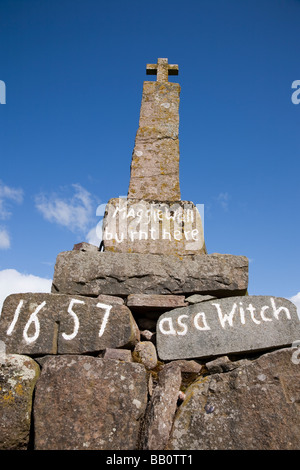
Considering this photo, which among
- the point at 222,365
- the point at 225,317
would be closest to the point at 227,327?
the point at 225,317

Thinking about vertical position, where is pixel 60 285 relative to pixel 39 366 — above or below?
above

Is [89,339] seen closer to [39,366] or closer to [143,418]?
[39,366]

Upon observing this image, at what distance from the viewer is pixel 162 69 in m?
5.36

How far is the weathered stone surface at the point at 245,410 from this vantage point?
234 cm

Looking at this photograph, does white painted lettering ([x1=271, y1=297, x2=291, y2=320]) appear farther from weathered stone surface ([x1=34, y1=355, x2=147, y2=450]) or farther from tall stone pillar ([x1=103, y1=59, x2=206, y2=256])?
weathered stone surface ([x1=34, y1=355, x2=147, y2=450])

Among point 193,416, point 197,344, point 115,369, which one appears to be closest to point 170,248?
point 197,344

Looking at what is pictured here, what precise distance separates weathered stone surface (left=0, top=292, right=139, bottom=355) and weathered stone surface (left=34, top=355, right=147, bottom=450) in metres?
0.20

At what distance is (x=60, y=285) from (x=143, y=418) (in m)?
1.46

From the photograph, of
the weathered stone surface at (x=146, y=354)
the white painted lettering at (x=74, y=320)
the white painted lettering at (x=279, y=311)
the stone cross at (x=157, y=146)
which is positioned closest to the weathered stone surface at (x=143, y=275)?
the white painted lettering at (x=74, y=320)

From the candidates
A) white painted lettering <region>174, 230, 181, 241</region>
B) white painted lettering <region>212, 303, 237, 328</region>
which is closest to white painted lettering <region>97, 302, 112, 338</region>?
white painted lettering <region>212, 303, 237, 328</region>

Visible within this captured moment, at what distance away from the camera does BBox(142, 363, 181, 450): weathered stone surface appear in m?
2.35

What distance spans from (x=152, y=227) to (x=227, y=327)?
1.40 m

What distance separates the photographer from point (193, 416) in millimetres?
2492

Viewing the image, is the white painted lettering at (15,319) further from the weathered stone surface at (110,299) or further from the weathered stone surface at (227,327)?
the weathered stone surface at (227,327)
